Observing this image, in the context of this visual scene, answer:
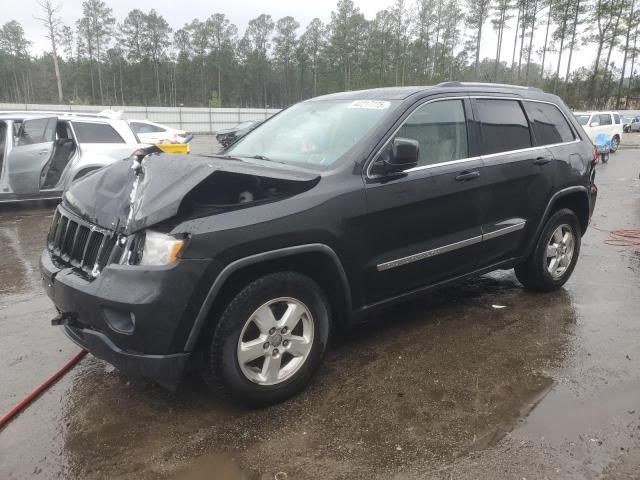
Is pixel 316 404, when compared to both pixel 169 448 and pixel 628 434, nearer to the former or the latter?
pixel 169 448

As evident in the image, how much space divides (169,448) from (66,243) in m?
1.38

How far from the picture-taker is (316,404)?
3012 millimetres

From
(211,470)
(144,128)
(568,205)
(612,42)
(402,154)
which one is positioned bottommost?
(211,470)

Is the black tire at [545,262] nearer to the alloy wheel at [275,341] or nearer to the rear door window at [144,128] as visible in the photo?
the alloy wheel at [275,341]

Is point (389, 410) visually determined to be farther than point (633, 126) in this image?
No

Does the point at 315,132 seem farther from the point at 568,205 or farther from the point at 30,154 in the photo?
the point at 30,154

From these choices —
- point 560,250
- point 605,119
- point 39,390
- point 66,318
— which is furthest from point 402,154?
point 605,119

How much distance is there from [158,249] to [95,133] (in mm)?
7749

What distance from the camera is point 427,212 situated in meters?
3.51

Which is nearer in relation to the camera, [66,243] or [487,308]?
[66,243]

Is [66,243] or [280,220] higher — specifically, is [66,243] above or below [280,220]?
below

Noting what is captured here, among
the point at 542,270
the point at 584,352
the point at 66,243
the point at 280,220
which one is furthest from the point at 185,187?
the point at 542,270

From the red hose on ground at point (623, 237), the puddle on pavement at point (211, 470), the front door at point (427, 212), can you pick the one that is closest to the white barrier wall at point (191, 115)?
the red hose on ground at point (623, 237)

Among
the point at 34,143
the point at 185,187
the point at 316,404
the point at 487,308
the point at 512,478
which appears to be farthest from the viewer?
the point at 34,143
